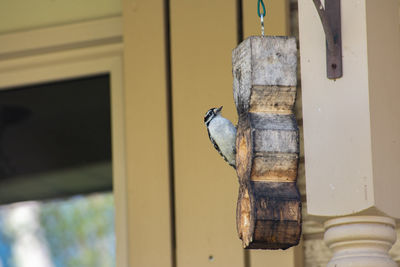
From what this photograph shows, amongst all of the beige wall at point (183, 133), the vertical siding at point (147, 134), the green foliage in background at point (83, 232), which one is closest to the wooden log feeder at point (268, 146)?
the beige wall at point (183, 133)

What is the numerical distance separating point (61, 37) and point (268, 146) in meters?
2.28

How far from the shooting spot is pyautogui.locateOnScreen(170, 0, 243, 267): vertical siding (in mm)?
4500

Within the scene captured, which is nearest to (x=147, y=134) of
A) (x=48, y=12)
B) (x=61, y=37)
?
(x=61, y=37)

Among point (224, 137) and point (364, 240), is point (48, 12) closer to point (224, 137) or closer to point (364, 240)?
point (224, 137)

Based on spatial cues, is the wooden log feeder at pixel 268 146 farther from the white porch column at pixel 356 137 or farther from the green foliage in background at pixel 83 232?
the green foliage in background at pixel 83 232

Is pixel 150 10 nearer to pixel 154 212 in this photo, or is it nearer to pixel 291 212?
pixel 154 212

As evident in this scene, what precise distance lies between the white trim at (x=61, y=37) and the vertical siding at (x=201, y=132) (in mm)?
417

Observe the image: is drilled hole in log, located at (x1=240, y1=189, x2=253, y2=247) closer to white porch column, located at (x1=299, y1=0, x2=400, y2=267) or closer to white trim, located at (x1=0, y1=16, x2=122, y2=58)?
white porch column, located at (x1=299, y1=0, x2=400, y2=267)

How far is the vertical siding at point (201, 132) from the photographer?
14.8 ft

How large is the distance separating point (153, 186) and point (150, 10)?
71cm

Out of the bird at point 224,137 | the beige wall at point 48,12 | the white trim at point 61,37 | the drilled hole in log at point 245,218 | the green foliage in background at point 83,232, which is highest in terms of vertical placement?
the beige wall at point 48,12

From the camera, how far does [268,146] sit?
3.11 metres

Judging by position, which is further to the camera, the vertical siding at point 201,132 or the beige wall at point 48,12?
the beige wall at point 48,12

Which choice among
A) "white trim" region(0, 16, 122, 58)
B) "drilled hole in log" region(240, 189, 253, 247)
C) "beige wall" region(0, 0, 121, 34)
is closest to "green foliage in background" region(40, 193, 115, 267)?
"white trim" region(0, 16, 122, 58)
